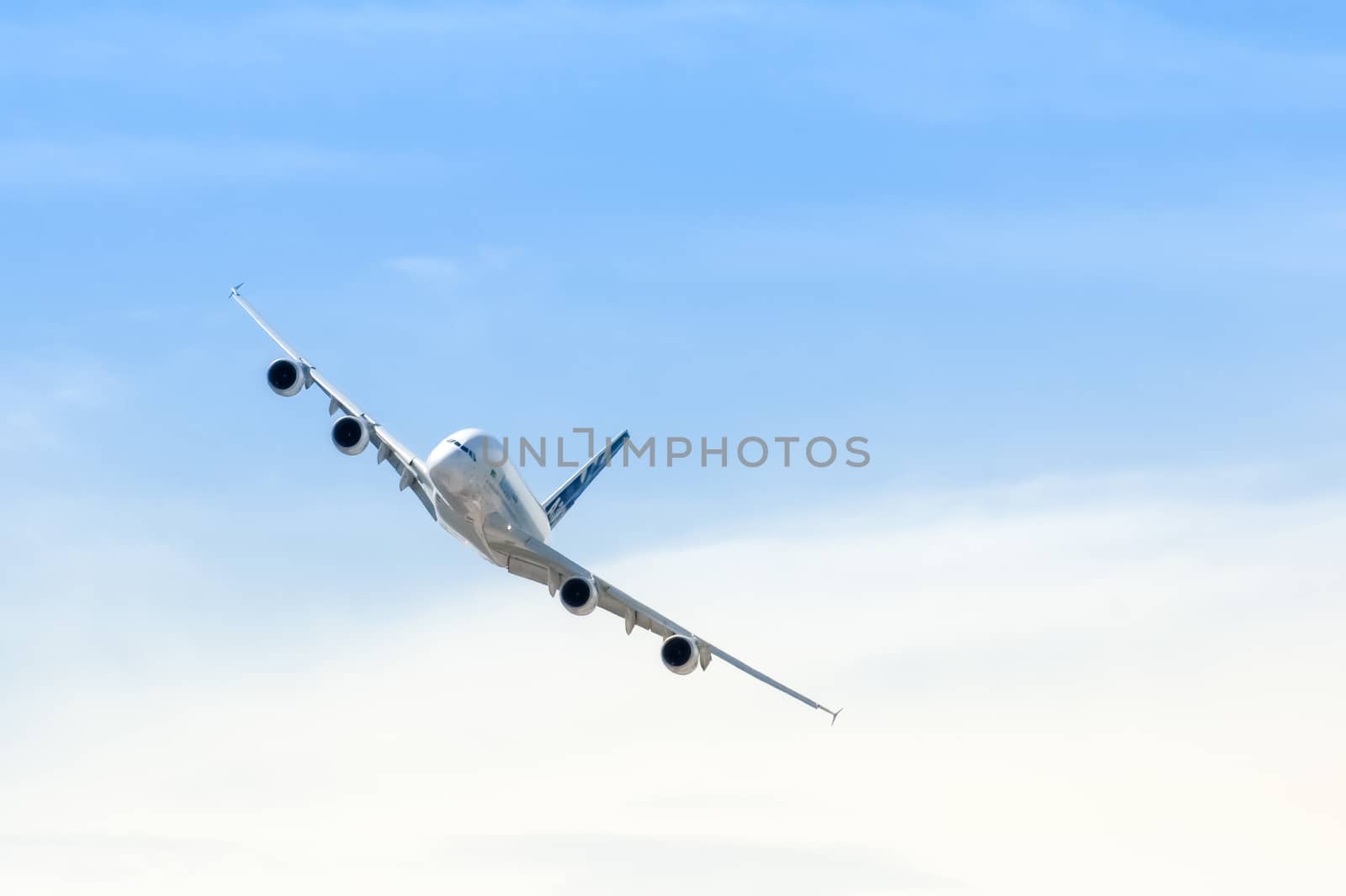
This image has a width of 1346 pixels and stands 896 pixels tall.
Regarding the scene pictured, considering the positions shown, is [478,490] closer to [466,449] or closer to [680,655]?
[466,449]

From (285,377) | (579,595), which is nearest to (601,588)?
(579,595)

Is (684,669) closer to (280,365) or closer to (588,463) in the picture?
(588,463)

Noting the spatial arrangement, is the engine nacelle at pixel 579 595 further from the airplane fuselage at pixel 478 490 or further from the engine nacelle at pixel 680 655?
the engine nacelle at pixel 680 655

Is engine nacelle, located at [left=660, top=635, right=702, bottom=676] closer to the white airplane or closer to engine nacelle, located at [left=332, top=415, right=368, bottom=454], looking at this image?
the white airplane

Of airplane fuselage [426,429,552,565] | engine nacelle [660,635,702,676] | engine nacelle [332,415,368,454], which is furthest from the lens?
engine nacelle [660,635,702,676]

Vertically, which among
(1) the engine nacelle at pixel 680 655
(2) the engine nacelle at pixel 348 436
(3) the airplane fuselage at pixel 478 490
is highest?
(2) the engine nacelle at pixel 348 436

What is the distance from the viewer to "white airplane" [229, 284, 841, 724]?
77375 millimetres

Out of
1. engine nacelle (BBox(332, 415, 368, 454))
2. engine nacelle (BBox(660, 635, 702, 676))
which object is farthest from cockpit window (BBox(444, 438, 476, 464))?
engine nacelle (BBox(660, 635, 702, 676))

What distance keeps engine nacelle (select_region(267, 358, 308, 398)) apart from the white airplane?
4 centimetres

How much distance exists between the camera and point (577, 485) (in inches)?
3706

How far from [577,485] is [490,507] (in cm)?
1493

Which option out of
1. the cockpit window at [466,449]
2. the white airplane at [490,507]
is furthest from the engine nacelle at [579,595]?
the cockpit window at [466,449]

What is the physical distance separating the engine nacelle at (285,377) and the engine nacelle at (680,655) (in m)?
20.3

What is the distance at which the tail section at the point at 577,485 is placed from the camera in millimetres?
91750
